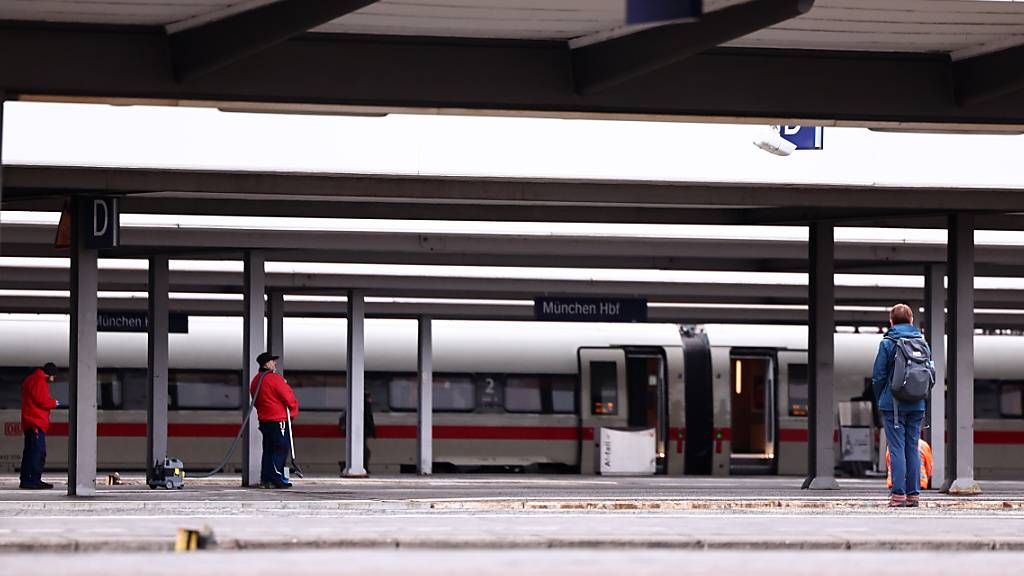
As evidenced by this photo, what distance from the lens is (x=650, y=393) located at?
31.5 m

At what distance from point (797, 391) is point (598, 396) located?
3.76m

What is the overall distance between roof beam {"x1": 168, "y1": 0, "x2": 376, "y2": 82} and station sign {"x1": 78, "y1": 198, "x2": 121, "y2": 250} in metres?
5.51

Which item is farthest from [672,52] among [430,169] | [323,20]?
[430,169]

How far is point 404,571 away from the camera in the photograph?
25.2 feet

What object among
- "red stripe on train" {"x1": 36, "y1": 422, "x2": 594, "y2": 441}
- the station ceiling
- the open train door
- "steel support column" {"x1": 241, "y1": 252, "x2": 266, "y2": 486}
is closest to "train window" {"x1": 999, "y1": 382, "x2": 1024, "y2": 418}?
the open train door

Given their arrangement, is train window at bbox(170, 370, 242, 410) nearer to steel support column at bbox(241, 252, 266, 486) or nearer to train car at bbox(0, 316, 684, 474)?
train car at bbox(0, 316, 684, 474)

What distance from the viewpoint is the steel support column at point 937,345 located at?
21594 millimetres

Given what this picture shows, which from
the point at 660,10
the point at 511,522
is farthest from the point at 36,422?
the point at 660,10

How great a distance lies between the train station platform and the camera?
912cm

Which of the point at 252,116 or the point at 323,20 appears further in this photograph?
the point at 252,116

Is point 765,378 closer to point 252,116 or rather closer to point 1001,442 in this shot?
point 1001,442

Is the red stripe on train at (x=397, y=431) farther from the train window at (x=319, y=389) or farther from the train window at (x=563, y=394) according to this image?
the train window at (x=319, y=389)

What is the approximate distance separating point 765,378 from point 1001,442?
469 cm

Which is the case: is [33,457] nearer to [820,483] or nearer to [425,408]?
[820,483]
